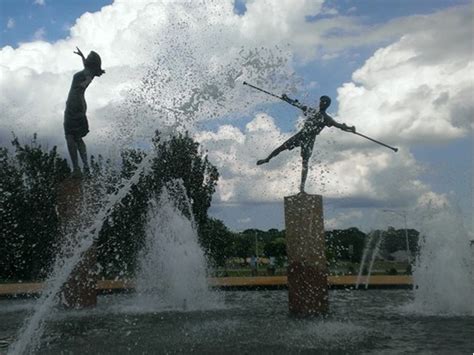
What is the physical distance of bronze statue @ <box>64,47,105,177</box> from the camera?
Result: 1076cm

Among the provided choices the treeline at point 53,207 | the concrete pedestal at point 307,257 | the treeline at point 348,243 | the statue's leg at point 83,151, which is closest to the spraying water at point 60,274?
the statue's leg at point 83,151

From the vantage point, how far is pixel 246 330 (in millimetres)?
8055

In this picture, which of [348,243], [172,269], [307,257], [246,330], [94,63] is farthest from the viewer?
[348,243]

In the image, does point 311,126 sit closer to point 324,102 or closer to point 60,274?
point 324,102

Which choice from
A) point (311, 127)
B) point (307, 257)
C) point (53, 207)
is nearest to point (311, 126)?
point (311, 127)

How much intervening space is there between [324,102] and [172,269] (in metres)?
5.17

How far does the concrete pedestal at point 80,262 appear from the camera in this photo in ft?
33.8

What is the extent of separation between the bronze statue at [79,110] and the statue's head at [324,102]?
4.07 m

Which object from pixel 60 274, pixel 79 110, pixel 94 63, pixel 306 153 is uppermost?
pixel 94 63

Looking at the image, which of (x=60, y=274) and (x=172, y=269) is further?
(x=172, y=269)

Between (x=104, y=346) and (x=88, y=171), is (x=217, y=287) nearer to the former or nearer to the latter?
(x=88, y=171)

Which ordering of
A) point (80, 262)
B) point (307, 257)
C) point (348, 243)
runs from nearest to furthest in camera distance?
point (307, 257) < point (80, 262) < point (348, 243)

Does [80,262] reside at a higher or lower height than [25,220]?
lower

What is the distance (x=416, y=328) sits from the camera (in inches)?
328
